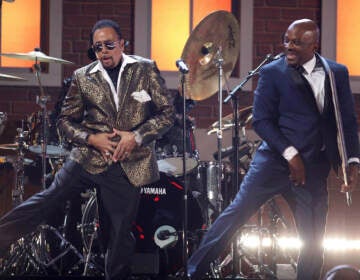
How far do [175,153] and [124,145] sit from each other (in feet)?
6.17

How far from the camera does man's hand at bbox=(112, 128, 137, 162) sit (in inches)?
218

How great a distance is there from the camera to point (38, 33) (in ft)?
30.1

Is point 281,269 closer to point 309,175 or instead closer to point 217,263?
point 217,263

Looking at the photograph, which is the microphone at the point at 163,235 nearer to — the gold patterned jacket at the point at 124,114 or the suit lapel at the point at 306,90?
the gold patterned jacket at the point at 124,114

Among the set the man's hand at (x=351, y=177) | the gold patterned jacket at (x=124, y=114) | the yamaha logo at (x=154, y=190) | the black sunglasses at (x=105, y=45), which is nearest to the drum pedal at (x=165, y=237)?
the yamaha logo at (x=154, y=190)

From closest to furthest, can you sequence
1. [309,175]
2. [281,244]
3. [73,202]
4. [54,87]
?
[309,175] → [73,202] → [281,244] → [54,87]

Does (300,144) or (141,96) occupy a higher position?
(141,96)

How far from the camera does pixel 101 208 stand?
5.78 meters

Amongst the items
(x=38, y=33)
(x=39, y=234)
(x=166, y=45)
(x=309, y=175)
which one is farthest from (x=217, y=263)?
(x=38, y=33)

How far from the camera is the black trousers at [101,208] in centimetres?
556

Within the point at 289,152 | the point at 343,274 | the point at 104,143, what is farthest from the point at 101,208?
the point at 343,274

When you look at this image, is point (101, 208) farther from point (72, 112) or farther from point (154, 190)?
point (154, 190)

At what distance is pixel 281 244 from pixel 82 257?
7.18ft

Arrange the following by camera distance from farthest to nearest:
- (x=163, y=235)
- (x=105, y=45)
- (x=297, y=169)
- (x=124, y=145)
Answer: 1. (x=163, y=235)
2. (x=105, y=45)
3. (x=124, y=145)
4. (x=297, y=169)
